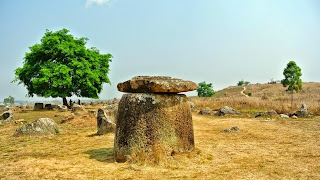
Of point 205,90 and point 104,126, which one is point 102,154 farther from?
point 205,90

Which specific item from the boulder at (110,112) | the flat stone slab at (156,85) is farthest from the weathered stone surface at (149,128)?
the boulder at (110,112)

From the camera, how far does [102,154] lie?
794 cm

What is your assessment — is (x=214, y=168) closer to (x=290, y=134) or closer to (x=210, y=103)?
(x=290, y=134)

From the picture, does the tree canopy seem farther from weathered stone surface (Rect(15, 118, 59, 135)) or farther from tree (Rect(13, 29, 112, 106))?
weathered stone surface (Rect(15, 118, 59, 135))

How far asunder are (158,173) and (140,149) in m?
1.02

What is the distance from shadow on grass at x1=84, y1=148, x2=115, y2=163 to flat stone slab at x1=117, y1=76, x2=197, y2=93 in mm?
1953

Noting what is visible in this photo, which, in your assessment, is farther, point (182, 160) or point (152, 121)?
point (182, 160)

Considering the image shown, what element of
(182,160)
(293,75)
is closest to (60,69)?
(182,160)

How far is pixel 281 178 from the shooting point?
5398mm

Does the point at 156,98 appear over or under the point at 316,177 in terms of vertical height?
over

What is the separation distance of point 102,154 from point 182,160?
2.54 meters

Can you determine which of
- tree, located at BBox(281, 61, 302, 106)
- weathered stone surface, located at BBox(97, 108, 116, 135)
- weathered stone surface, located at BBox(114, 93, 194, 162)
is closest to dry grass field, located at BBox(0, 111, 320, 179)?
weathered stone surface, located at BBox(114, 93, 194, 162)

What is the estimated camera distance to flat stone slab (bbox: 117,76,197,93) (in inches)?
273

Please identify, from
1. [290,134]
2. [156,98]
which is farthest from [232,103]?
[156,98]
